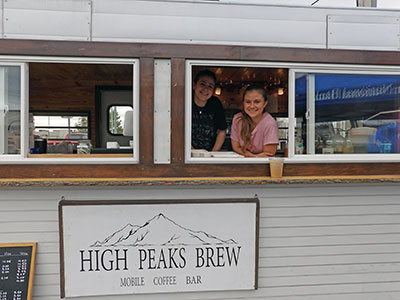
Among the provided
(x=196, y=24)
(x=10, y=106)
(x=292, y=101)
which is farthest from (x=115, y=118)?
(x=292, y=101)

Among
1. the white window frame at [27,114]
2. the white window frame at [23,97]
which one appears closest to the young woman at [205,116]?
the white window frame at [27,114]

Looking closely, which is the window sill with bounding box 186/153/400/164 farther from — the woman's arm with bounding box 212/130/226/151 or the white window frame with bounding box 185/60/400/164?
the woman's arm with bounding box 212/130/226/151

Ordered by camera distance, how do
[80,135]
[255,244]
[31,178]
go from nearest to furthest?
[31,178]
[255,244]
[80,135]

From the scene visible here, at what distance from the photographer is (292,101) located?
2.27 metres

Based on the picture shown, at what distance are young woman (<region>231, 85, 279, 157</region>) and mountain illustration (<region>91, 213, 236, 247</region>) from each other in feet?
2.62

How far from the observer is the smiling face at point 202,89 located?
2.80 m

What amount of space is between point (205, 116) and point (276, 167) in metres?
0.97

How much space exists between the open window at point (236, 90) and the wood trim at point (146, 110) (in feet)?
0.84

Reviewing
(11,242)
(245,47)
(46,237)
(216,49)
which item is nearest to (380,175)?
(245,47)

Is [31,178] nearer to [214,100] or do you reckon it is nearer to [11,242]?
[11,242]

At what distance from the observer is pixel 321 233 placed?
Result: 2285mm

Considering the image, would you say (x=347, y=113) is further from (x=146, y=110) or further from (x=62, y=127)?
(x=62, y=127)

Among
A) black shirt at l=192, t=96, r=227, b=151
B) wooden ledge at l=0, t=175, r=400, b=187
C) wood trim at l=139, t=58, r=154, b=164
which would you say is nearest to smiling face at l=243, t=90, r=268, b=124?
black shirt at l=192, t=96, r=227, b=151

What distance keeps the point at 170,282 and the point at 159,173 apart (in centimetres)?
80
